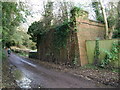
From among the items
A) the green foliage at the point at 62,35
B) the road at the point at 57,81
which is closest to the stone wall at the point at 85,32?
the green foliage at the point at 62,35

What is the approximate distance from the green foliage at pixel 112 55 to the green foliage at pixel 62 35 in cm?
378

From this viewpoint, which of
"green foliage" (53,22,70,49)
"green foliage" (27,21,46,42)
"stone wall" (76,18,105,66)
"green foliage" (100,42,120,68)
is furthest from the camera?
"green foliage" (27,21,46,42)

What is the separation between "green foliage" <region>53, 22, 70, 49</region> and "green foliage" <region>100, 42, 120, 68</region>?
3785mm

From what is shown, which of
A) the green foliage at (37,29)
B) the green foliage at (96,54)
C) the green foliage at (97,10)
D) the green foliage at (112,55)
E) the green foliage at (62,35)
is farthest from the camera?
the green foliage at (37,29)

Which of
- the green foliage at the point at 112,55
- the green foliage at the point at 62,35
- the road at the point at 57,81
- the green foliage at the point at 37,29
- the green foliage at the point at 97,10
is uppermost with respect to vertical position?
the green foliage at the point at 97,10

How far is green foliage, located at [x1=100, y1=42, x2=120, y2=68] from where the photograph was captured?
28.8 ft

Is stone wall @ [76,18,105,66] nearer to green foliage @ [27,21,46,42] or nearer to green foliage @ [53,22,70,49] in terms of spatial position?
green foliage @ [53,22,70,49]

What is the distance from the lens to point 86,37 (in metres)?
11.1

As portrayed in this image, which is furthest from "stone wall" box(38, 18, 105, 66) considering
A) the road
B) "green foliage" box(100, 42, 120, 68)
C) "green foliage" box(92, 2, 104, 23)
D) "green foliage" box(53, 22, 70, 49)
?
the road

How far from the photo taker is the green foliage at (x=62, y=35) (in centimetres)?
1138

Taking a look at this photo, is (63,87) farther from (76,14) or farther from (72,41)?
(76,14)

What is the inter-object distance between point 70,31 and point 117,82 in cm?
601

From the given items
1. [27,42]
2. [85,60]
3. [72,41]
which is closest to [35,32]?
[72,41]

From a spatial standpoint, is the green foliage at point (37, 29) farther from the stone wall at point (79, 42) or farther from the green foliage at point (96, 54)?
the green foliage at point (96, 54)
